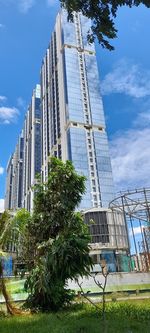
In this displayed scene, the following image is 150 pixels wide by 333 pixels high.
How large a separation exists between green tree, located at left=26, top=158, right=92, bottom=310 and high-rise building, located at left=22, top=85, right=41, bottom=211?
89.5 metres

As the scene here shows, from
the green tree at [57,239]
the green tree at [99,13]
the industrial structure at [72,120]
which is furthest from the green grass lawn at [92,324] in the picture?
the industrial structure at [72,120]

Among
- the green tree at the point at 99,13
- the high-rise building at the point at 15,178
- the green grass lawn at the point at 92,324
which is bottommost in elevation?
the green grass lawn at the point at 92,324

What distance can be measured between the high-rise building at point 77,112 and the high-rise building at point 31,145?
7.77 m

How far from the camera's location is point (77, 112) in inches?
3605

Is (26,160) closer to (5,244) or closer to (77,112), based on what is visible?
(77,112)

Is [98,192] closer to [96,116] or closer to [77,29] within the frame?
[96,116]

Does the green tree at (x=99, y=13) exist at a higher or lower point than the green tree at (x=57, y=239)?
higher

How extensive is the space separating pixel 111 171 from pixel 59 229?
76137mm

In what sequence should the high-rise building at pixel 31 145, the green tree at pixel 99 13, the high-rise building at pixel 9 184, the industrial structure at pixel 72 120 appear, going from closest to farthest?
the green tree at pixel 99 13 → the industrial structure at pixel 72 120 → the high-rise building at pixel 31 145 → the high-rise building at pixel 9 184

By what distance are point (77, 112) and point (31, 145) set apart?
31.6 meters

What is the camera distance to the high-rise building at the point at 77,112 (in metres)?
86.5

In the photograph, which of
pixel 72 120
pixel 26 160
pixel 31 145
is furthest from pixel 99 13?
pixel 26 160

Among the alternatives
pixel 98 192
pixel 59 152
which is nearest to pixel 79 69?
pixel 59 152

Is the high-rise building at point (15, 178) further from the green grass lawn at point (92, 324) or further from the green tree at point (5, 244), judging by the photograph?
the green grass lawn at point (92, 324)
